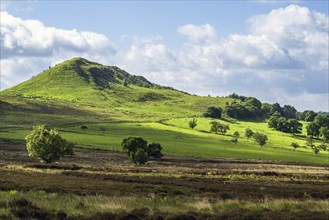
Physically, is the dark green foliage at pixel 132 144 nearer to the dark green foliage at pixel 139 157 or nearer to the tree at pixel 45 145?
the dark green foliage at pixel 139 157

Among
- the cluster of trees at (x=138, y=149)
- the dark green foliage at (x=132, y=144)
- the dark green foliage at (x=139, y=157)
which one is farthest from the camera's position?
the dark green foliage at (x=132, y=144)

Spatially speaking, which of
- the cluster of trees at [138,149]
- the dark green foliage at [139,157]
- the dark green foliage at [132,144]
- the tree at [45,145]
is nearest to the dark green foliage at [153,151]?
the cluster of trees at [138,149]

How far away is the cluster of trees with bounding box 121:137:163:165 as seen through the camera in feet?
305

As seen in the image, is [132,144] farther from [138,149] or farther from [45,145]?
[45,145]

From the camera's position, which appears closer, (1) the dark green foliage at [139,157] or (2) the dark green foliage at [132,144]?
(1) the dark green foliage at [139,157]

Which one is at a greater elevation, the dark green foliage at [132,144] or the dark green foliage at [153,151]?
the dark green foliage at [132,144]

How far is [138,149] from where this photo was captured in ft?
310

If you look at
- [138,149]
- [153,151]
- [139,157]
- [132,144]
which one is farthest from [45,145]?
[153,151]

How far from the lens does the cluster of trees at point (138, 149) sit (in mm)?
92875

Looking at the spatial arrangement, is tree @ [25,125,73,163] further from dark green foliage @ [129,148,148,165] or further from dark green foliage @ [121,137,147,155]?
dark green foliage @ [121,137,147,155]

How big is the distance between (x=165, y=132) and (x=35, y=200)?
16742cm

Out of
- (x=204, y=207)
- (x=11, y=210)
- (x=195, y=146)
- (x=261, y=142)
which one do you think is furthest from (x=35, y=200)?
(x=261, y=142)

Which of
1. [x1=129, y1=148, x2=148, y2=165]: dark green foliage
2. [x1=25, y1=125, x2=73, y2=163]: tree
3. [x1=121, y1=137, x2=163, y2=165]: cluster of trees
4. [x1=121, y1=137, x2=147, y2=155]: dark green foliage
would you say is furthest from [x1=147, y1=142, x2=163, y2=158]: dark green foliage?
[x1=25, y1=125, x2=73, y2=163]: tree

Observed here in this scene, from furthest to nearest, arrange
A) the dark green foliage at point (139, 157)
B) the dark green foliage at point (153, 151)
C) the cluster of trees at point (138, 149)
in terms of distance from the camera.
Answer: the dark green foliage at point (153, 151) < the cluster of trees at point (138, 149) < the dark green foliage at point (139, 157)
